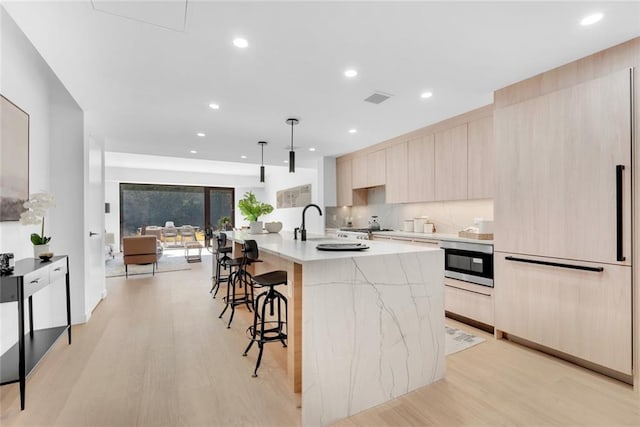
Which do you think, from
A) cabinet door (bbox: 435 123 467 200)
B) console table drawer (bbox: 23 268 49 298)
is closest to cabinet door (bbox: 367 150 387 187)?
cabinet door (bbox: 435 123 467 200)

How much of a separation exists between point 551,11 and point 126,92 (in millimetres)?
3487

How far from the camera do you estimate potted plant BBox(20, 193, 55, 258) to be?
2383mm

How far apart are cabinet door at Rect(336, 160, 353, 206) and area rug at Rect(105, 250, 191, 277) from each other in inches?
148

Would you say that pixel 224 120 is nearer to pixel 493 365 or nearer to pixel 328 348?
pixel 328 348

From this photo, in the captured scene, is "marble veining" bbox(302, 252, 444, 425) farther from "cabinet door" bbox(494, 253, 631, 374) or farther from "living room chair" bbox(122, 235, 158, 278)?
"living room chair" bbox(122, 235, 158, 278)

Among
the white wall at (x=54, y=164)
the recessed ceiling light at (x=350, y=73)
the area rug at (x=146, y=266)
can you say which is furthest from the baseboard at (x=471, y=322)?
the area rug at (x=146, y=266)

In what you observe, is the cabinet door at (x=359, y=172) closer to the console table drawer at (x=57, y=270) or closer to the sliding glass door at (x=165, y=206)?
the console table drawer at (x=57, y=270)

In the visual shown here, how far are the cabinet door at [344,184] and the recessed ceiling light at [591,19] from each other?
4.27 meters

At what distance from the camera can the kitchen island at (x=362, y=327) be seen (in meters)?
1.78

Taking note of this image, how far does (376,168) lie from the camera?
5352mm

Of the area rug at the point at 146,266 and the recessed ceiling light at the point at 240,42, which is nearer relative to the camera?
the recessed ceiling light at the point at 240,42

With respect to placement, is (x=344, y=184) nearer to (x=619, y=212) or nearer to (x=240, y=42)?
(x=240, y=42)

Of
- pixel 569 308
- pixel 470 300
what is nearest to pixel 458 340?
pixel 470 300

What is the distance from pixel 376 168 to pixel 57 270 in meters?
4.46
